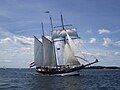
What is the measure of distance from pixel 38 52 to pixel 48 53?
13.4 feet

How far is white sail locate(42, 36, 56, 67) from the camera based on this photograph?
125213mm

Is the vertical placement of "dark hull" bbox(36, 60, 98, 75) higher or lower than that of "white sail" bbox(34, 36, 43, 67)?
lower

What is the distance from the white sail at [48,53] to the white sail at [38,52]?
5.97ft

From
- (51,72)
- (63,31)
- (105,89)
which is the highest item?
(63,31)

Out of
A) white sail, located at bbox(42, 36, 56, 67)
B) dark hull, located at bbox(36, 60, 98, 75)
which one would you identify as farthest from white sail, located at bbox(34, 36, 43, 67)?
dark hull, located at bbox(36, 60, 98, 75)

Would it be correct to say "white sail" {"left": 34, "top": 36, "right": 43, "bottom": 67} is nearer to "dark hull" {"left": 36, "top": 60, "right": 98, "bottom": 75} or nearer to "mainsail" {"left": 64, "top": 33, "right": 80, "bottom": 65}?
"dark hull" {"left": 36, "top": 60, "right": 98, "bottom": 75}

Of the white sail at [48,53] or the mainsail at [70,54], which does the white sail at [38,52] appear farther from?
the mainsail at [70,54]

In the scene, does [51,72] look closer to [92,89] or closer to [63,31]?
[63,31]

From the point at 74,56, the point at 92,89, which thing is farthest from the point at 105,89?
the point at 74,56

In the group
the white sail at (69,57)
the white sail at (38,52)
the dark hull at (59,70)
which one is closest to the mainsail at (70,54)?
the white sail at (69,57)

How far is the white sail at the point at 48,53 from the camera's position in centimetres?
12521

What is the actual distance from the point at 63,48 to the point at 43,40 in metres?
9.35

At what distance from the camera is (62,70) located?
Answer: 124 meters

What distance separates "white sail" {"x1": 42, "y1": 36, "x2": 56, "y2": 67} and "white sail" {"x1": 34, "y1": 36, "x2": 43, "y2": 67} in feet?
5.97
